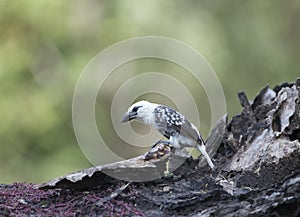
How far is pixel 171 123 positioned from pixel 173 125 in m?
0.02

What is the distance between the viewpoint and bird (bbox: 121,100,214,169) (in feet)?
9.20

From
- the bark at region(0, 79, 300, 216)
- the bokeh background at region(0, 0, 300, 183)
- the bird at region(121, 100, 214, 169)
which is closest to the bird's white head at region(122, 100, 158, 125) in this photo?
the bird at region(121, 100, 214, 169)

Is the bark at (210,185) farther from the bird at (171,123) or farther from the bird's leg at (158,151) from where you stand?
the bird at (171,123)

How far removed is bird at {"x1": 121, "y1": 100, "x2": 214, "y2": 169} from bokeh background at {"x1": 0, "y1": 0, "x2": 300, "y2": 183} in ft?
7.73

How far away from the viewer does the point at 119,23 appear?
5844mm

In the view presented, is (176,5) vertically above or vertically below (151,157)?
above

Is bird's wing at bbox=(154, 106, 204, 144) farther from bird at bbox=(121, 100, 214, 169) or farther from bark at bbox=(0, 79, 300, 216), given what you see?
bark at bbox=(0, 79, 300, 216)

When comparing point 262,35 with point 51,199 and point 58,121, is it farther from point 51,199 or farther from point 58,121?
point 51,199

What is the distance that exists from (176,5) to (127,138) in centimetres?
162

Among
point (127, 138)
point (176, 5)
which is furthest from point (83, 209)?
point (176, 5)

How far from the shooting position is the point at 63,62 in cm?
587

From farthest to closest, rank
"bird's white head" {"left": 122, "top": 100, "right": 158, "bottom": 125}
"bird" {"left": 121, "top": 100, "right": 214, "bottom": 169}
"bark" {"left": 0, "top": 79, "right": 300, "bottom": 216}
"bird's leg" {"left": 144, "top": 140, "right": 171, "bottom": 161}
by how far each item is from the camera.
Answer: "bird's white head" {"left": 122, "top": 100, "right": 158, "bottom": 125} → "bird" {"left": 121, "top": 100, "right": 214, "bottom": 169} → "bird's leg" {"left": 144, "top": 140, "right": 171, "bottom": 161} → "bark" {"left": 0, "top": 79, "right": 300, "bottom": 216}

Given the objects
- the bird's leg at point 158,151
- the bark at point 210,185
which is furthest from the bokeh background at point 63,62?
the bark at point 210,185

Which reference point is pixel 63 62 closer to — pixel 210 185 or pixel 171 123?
pixel 171 123
